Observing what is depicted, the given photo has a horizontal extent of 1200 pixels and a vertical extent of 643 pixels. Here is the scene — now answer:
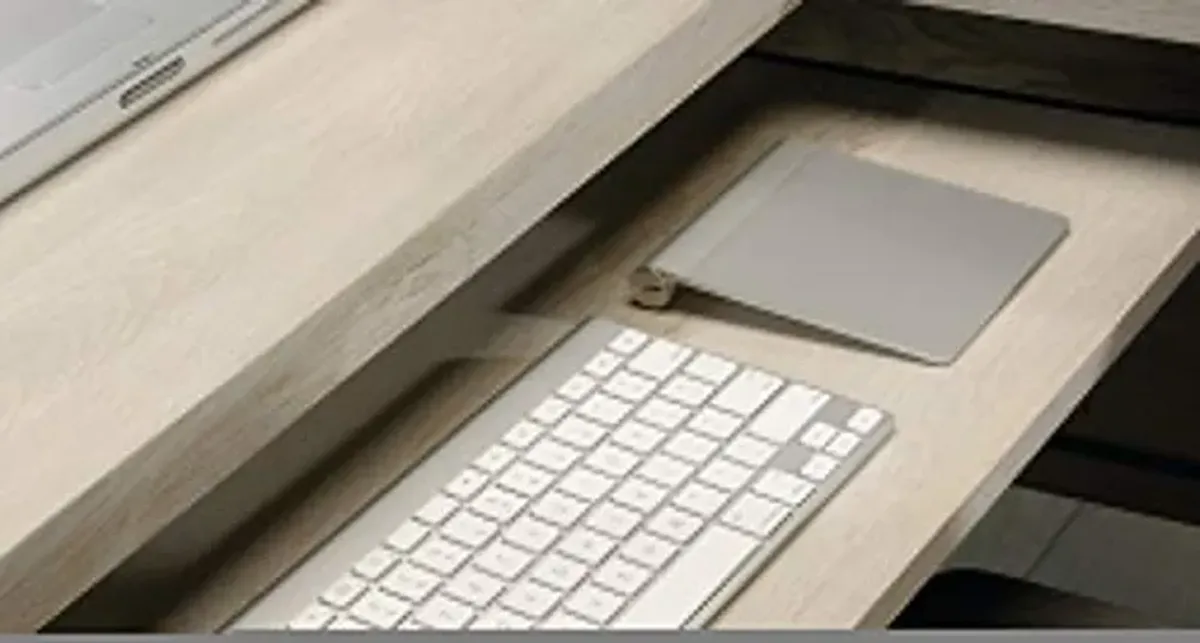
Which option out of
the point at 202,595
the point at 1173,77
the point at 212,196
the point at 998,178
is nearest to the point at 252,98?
the point at 212,196

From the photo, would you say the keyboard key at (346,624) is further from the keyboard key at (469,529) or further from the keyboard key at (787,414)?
the keyboard key at (787,414)

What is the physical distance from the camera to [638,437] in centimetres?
89

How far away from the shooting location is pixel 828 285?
38.5 inches

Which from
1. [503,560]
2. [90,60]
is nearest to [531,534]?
[503,560]

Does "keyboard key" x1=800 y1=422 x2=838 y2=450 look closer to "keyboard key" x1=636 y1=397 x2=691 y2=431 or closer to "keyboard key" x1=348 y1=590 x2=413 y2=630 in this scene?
"keyboard key" x1=636 y1=397 x2=691 y2=431

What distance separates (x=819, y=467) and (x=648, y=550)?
9 cm

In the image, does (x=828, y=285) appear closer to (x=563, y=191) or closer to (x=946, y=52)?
(x=563, y=191)

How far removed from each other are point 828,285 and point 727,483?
0.15 meters

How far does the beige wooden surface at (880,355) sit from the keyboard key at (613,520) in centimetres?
6

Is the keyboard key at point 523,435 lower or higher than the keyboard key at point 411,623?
higher

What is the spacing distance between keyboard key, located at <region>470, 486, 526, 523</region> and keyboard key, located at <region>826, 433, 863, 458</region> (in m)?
0.13

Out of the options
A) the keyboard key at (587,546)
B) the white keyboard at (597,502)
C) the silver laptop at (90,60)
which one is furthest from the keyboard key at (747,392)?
the silver laptop at (90,60)

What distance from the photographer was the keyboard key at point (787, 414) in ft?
2.91

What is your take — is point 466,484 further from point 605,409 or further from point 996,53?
point 996,53
